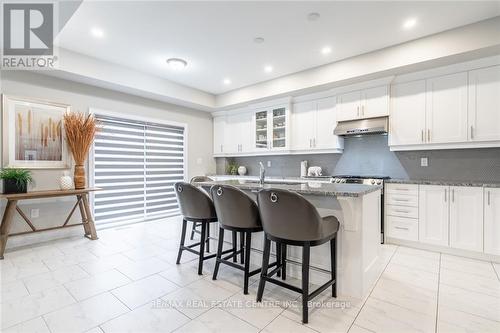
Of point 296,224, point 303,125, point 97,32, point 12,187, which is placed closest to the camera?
point 296,224

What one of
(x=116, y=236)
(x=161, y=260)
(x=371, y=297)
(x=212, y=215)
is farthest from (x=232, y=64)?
(x=371, y=297)

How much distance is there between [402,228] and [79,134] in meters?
4.88

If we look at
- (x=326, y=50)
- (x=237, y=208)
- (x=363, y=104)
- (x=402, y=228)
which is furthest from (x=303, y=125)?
(x=237, y=208)

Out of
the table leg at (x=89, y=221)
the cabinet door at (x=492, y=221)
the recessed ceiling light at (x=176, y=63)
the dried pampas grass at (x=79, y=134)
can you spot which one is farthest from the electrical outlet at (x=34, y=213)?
the cabinet door at (x=492, y=221)

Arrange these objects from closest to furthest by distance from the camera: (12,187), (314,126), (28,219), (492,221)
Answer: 1. (492,221)
2. (12,187)
3. (28,219)
4. (314,126)

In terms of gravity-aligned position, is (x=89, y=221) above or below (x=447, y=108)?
below

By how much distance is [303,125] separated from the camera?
15.5ft

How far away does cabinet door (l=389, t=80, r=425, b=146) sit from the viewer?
351 cm

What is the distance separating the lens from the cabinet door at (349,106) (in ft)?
13.1

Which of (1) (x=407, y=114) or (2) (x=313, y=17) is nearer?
(2) (x=313, y=17)

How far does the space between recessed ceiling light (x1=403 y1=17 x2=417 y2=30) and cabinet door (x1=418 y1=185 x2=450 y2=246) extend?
6.59 feet

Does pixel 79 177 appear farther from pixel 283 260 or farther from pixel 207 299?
pixel 283 260

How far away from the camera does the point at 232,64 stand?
401cm

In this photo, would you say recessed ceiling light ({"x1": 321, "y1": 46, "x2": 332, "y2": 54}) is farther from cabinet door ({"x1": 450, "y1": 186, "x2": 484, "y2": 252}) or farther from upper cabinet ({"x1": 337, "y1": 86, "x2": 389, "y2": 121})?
cabinet door ({"x1": 450, "y1": 186, "x2": 484, "y2": 252})
